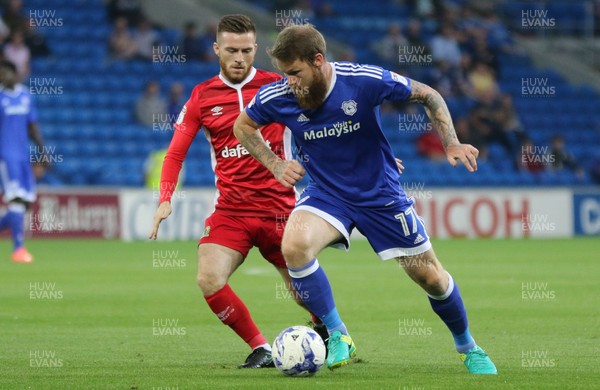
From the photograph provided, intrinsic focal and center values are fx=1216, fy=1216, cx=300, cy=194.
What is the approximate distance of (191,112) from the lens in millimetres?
8039

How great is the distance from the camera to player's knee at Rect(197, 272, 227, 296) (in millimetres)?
7629

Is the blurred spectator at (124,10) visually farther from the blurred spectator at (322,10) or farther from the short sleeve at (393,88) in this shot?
the short sleeve at (393,88)

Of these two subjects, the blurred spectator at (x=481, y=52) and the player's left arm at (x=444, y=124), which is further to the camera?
the blurred spectator at (x=481, y=52)

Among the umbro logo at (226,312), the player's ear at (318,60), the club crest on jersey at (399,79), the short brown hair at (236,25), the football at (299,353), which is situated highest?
the short brown hair at (236,25)

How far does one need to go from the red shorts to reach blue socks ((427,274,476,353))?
131 cm

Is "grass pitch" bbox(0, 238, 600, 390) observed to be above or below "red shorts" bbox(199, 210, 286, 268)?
below

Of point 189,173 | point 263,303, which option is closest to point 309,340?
point 263,303

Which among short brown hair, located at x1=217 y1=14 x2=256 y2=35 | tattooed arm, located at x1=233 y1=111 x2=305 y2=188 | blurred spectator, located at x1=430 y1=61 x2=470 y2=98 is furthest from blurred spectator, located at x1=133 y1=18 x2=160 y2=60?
tattooed arm, located at x1=233 y1=111 x2=305 y2=188

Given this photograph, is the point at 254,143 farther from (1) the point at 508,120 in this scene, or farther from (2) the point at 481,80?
(2) the point at 481,80

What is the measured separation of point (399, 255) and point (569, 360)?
4.67 ft

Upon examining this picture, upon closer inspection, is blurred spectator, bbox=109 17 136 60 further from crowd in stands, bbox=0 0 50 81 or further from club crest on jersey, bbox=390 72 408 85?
club crest on jersey, bbox=390 72 408 85

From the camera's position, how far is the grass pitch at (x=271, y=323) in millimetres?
6910

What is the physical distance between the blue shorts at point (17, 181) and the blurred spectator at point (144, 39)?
349 inches

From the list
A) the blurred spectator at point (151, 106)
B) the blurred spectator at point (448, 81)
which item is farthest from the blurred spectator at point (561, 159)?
the blurred spectator at point (151, 106)
